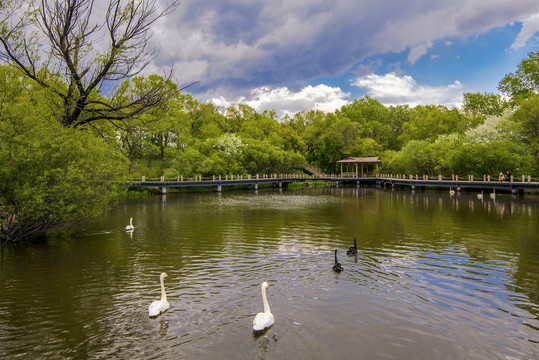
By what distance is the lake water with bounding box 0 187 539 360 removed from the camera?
7.08 meters

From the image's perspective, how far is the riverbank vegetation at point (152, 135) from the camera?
1429 centimetres

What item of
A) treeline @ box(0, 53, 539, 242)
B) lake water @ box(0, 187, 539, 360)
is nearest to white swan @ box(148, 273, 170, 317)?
lake water @ box(0, 187, 539, 360)

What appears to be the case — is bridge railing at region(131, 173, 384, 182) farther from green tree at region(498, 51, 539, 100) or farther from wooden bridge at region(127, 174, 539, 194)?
green tree at region(498, 51, 539, 100)

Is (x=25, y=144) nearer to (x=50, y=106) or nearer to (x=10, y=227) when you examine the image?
(x=50, y=106)

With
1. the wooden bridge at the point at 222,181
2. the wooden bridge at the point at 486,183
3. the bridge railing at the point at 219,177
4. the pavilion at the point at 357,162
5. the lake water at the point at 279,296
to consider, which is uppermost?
the pavilion at the point at 357,162

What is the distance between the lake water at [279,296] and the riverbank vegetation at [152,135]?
121 inches

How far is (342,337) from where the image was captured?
7.46m

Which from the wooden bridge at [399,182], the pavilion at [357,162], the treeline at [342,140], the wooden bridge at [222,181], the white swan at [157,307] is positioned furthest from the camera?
the pavilion at [357,162]

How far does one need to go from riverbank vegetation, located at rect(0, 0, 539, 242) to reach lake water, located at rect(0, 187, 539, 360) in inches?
121

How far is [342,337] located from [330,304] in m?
1.68

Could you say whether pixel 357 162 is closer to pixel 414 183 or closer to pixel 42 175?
pixel 414 183

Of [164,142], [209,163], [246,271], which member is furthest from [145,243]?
[164,142]

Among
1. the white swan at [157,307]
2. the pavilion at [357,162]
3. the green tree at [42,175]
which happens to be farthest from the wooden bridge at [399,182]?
the white swan at [157,307]

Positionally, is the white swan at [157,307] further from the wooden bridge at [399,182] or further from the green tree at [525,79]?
the green tree at [525,79]
